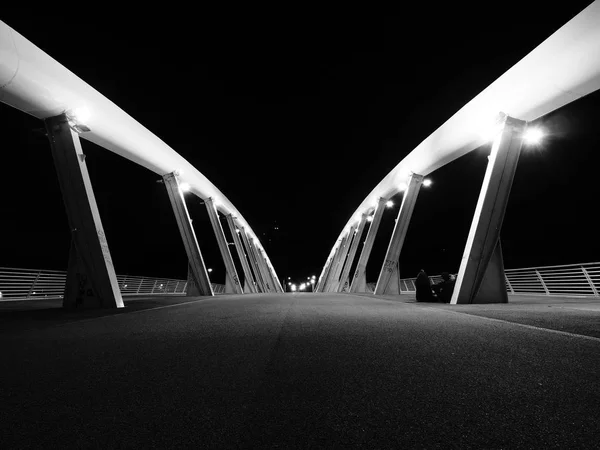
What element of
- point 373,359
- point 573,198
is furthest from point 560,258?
point 373,359

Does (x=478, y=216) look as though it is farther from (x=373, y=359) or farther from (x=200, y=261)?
Result: (x=200, y=261)

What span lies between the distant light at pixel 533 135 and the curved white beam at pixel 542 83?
0.26m

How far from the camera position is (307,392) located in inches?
47.7

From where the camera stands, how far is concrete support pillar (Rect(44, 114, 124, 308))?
5.66 metres

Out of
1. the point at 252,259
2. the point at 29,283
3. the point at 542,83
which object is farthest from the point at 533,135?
the point at 252,259

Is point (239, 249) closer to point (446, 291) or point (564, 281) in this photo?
point (446, 291)

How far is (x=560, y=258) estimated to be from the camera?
49688 mm

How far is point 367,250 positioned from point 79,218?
45.0 feet

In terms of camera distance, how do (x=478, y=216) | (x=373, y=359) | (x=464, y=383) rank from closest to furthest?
(x=464, y=383), (x=373, y=359), (x=478, y=216)

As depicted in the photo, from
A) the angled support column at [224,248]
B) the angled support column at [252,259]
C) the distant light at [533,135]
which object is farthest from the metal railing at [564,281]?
the angled support column at [252,259]

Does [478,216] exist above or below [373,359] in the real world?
above

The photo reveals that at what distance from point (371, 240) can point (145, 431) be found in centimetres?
1589

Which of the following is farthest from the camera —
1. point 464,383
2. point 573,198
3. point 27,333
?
point 573,198

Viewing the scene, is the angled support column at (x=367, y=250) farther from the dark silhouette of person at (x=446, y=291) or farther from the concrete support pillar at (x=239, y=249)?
the dark silhouette of person at (x=446, y=291)
